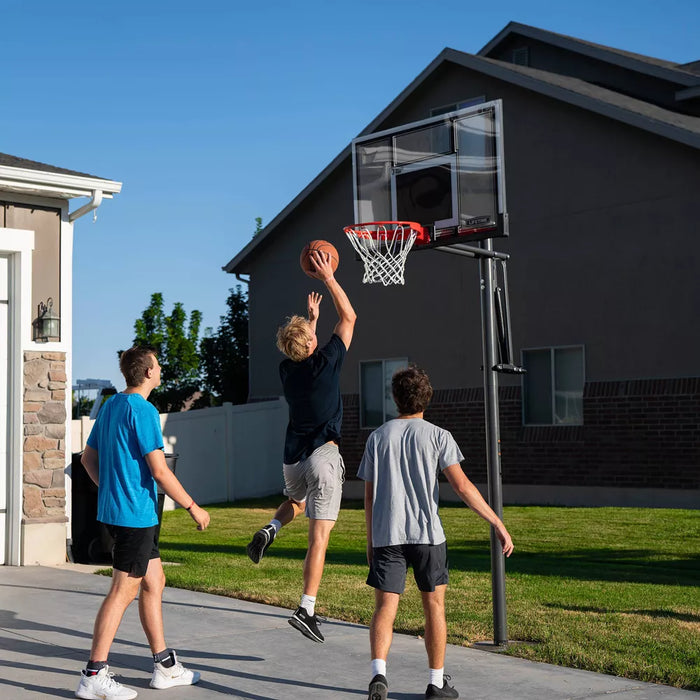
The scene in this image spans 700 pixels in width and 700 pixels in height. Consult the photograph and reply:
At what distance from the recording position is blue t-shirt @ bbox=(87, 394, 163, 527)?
6.09 m

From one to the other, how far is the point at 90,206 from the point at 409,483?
7720 mm

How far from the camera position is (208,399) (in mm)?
32188

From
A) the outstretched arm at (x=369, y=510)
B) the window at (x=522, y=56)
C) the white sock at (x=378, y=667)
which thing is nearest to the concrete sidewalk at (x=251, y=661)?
the white sock at (x=378, y=667)

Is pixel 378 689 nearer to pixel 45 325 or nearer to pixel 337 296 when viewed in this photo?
pixel 337 296

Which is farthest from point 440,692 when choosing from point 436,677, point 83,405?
point 83,405

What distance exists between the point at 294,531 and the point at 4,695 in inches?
403

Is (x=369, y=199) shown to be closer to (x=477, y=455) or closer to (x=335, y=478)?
(x=335, y=478)

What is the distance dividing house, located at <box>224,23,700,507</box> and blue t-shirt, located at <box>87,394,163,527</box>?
43.7ft

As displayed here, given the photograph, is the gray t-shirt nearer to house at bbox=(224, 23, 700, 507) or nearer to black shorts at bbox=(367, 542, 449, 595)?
black shorts at bbox=(367, 542, 449, 595)

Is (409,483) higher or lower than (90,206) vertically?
lower

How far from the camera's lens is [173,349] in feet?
107

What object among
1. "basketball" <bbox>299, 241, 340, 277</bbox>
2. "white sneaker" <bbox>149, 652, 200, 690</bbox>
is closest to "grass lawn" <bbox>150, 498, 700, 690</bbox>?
"white sneaker" <bbox>149, 652, 200, 690</bbox>

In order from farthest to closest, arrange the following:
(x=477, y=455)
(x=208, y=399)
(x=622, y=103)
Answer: (x=208, y=399) → (x=477, y=455) → (x=622, y=103)

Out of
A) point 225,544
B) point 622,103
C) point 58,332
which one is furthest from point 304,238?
point 58,332
